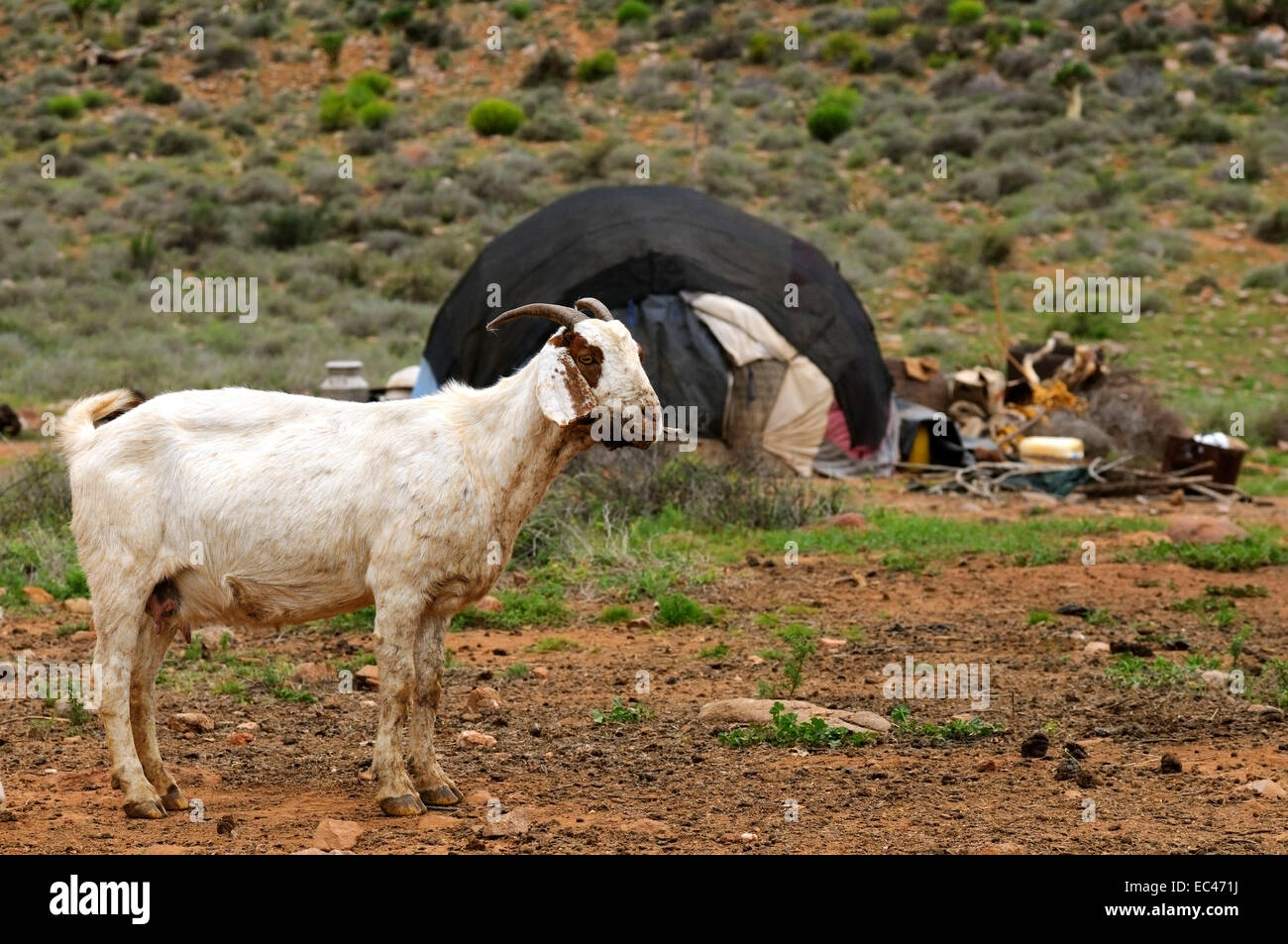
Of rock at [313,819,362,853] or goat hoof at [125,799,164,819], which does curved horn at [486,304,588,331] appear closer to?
rock at [313,819,362,853]

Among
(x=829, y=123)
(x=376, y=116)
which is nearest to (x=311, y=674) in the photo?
(x=829, y=123)

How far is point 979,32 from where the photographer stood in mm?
43438

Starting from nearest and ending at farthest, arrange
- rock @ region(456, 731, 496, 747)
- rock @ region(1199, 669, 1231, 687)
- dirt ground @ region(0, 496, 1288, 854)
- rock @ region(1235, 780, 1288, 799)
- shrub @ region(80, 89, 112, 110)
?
dirt ground @ region(0, 496, 1288, 854), rock @ region(1235, 780, 1288, 799), rock @ region(456, 731, 496, 747), rock @ region(1199, 669, 1231, 687), shrub @ region(80, 89, 112, 110)

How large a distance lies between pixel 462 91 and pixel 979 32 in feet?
47.3

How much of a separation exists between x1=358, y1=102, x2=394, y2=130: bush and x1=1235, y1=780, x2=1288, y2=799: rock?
117 ft

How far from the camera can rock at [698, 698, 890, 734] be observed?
23.8 ft

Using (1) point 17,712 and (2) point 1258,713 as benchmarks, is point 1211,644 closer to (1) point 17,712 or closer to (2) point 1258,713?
(2) point 1258,713

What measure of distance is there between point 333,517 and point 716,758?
6.73 feet

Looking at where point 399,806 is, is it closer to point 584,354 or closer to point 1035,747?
point 584,354

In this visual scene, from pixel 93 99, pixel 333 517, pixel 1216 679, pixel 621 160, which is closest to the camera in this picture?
pixel 333 517

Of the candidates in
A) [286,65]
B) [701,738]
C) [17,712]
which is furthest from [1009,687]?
[286,65]

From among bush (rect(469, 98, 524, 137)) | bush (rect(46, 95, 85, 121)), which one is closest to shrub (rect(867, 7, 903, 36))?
bush (rect(469, 98, 524, 137))

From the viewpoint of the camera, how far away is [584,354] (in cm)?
582

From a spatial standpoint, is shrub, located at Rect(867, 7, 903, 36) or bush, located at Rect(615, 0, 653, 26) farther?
bush, located at Rect(615, 0, 653, 26)
